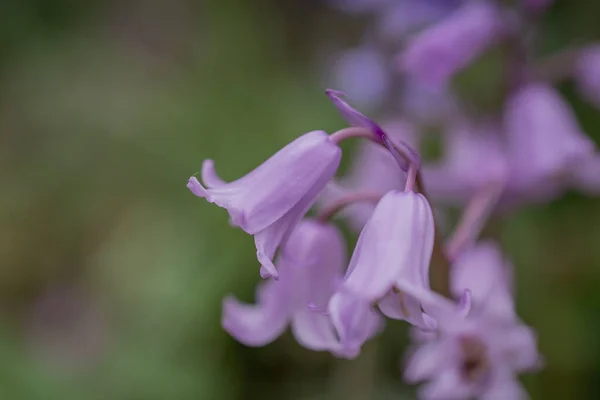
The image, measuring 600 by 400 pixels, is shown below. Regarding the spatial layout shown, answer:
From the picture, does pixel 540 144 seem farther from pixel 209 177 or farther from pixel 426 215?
pixel 209 177

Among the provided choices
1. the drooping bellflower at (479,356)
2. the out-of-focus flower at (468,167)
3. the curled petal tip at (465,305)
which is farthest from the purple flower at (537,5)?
the curled petal tip at (465,305)

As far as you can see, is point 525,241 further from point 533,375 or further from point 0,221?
point 0,221

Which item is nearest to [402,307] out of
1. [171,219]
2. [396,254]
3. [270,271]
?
[396,254]

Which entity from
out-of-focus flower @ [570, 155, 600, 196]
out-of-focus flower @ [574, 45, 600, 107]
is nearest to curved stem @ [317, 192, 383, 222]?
out-of-focus flower @ [570, 155, 600, 196]

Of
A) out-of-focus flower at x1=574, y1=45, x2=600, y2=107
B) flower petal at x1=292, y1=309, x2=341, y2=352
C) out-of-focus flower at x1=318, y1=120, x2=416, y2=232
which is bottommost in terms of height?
out-of-focus flower at x1=318, y1=120, x2=416, y2=232

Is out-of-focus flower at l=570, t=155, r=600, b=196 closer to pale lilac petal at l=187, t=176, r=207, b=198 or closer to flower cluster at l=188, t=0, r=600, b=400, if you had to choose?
flower cluster at l=188, t=0, r=600, b=400

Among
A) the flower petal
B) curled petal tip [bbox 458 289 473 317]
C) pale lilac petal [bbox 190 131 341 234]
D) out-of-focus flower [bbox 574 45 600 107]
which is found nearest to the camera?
curled petal tip [bbox 458 289 473 317]
